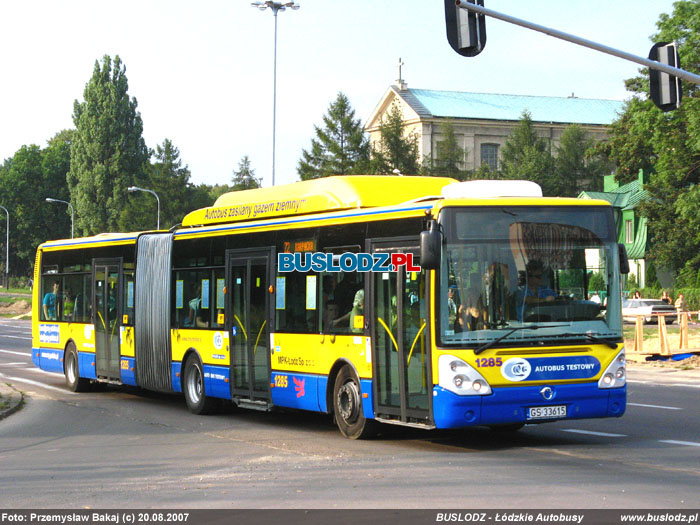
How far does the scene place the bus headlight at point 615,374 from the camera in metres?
12.3

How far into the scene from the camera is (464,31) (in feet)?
48.3

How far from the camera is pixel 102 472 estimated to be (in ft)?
36.9

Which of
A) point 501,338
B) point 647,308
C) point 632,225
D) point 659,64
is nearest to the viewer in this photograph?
point 501,338

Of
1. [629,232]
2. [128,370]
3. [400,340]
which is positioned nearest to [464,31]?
[400,340]

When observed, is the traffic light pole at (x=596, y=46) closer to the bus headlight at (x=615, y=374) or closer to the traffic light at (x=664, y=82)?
the traffic light at (x=664, y=82)

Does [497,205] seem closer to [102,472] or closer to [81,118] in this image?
[102,472]

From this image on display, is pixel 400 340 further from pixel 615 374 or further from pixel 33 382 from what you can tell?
pixel 33 382

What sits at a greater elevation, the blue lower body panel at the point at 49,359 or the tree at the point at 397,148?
the tree at the point at 397,148

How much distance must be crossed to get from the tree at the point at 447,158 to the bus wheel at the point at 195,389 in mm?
68338

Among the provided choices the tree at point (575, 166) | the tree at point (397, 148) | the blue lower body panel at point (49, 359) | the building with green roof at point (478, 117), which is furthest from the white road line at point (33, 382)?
the tree at point (575, 166)

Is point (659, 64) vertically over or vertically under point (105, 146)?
under

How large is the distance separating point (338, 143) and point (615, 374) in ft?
222
